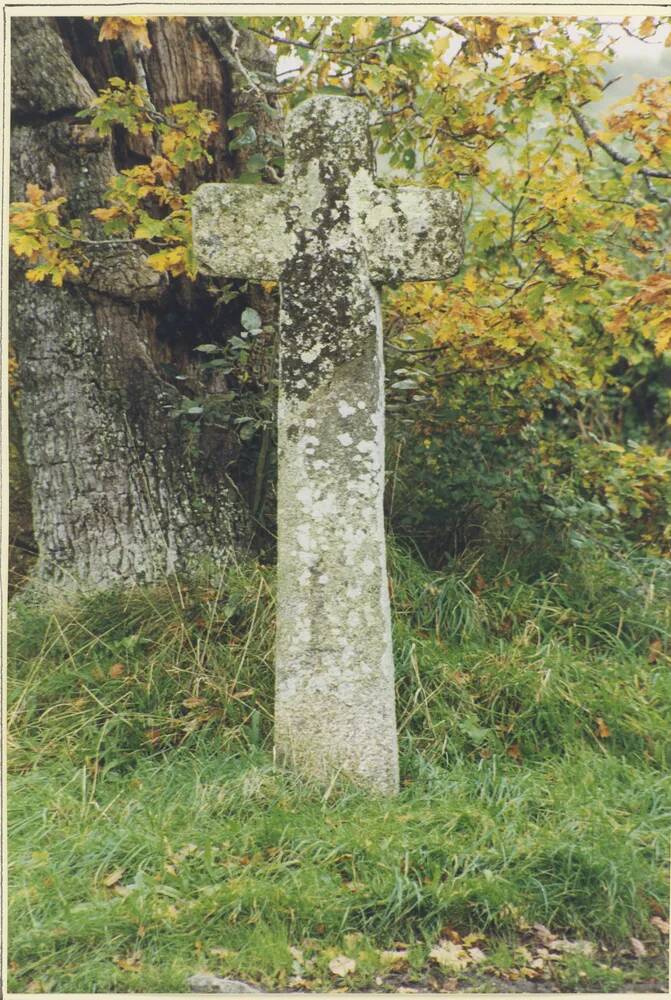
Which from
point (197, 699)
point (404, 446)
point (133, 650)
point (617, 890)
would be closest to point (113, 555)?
point (133, 650)

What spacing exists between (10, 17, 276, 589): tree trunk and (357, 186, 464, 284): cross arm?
168 centimetres

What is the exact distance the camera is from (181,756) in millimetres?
3859

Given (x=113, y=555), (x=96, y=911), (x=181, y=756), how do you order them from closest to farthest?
(x=96, y=911), (x=181, y=756), (x=113, y=555)

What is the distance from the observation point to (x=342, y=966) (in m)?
2.88

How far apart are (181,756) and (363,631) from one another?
38.9 inches

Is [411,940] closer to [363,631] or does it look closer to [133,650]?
[363,631]

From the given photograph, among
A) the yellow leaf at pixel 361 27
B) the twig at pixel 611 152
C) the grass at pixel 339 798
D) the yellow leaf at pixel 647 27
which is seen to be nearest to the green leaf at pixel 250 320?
the grass at pixel 339 798

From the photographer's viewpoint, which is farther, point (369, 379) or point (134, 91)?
point (134, 91)

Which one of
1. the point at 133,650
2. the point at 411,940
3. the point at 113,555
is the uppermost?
the point at 113,555

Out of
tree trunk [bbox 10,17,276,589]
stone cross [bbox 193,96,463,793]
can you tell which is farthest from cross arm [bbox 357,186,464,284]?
tree trunk [bbox 10,17,276,589]

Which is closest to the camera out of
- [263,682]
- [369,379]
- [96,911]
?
[96,911]

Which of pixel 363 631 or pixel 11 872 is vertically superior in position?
→ pixel 363 631

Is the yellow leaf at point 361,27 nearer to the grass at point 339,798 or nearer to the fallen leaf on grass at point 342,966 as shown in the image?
the grass at point 339,798

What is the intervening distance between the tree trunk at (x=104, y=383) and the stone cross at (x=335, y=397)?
1377mm
